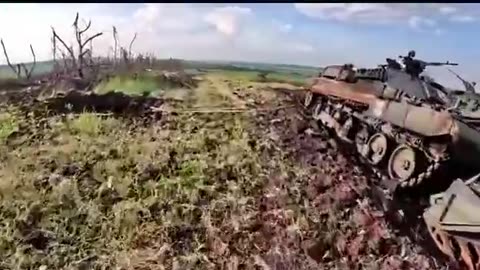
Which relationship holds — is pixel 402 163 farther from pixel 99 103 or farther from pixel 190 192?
pixel 99 103

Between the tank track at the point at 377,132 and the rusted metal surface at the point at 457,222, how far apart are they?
0.06m

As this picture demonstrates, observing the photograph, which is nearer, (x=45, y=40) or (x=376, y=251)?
(x=376, y=251)

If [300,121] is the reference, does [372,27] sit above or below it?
above

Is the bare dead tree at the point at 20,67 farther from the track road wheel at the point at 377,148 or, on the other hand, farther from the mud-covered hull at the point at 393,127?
the track road wheel at the point at 377,148

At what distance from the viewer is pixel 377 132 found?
6.40ft

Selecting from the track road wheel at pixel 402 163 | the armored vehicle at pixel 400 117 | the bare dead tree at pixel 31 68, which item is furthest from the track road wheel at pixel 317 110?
the bare dead tree at pixel 31 68

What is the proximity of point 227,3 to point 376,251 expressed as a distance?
0.70m

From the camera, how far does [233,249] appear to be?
75.2 inches

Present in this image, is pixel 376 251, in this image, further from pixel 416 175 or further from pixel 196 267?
pixel 196 267

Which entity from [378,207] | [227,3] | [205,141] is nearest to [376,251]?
[378,207]

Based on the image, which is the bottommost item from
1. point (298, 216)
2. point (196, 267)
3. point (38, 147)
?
point (196, 267)

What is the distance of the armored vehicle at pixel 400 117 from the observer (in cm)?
187

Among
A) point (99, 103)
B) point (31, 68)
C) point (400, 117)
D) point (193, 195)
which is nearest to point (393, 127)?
point (400, 117)

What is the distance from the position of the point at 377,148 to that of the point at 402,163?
0.08m
